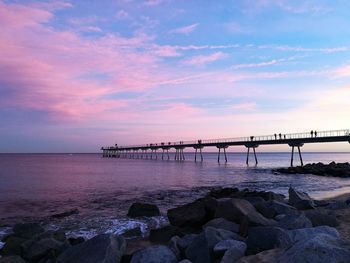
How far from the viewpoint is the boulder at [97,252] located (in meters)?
7.27

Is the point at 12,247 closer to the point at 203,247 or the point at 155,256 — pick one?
the point at 155,256

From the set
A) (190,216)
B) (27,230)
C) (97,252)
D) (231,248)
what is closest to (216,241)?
(231,248)

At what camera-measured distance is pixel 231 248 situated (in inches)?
273

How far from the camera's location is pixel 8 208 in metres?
19.9

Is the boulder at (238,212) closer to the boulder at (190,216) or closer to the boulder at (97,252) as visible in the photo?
the boulder at (190,216)

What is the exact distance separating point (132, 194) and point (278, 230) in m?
18.9

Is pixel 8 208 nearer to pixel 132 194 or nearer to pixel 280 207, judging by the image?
pixel 132 194

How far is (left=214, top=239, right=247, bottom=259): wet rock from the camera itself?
6.79 metres

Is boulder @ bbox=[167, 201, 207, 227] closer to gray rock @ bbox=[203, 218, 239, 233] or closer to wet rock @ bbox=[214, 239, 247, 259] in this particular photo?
gray rock @ bbox=[203, 218, 239, 233]

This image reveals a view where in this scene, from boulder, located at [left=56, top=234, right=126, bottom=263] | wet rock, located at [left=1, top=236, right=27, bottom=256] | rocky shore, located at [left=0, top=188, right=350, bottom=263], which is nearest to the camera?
rocky shore, located at [left=0, top=188, right=350, bottom=263]

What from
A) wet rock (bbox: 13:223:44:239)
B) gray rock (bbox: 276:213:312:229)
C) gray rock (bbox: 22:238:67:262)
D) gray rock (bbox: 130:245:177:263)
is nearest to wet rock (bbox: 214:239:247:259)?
gray rock (bbox: 130:245:177:263)

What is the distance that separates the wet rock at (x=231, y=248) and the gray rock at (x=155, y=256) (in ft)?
2.71

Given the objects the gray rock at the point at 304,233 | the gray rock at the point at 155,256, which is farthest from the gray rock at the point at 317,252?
the gray rock at the point at 155,256

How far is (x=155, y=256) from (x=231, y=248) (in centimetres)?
140
